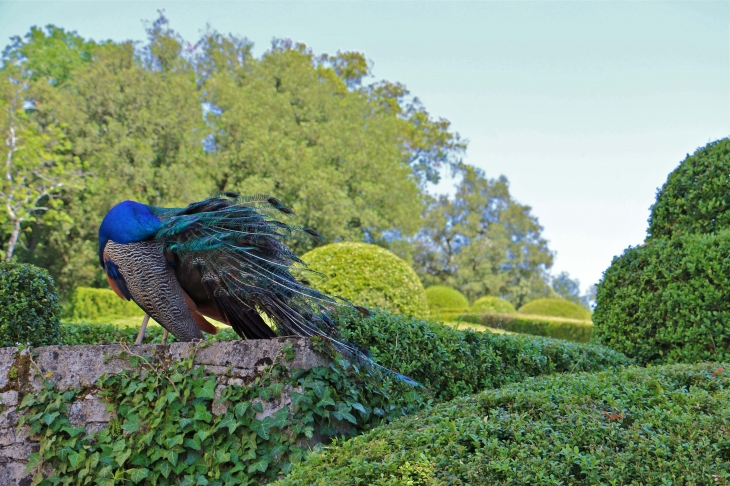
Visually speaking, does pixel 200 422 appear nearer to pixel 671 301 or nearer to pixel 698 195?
pixel 671 301

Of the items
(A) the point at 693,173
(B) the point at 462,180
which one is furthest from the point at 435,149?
(A) the point at 693,173

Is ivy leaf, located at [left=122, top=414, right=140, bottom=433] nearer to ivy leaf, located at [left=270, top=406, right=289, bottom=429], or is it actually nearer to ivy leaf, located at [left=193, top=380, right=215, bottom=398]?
ivy leaf, located at [left=193, top=380, right=215, bottom=398]

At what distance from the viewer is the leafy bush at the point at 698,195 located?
6.41m

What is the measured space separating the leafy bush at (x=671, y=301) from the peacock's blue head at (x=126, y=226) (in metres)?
5.01

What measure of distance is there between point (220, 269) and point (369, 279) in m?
5.94

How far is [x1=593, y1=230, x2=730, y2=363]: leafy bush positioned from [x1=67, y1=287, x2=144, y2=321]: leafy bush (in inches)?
460

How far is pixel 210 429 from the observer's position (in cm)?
367

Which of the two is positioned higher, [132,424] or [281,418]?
[281,418]

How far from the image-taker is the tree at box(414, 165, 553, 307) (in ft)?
91.9

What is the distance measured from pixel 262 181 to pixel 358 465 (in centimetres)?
1560

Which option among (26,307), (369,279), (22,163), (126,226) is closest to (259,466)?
(126,226)

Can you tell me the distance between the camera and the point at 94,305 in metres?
14.5

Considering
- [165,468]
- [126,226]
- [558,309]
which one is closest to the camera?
[165,468]

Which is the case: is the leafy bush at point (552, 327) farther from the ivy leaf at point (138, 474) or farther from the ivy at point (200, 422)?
the ivy leaf at point (138, 474)
